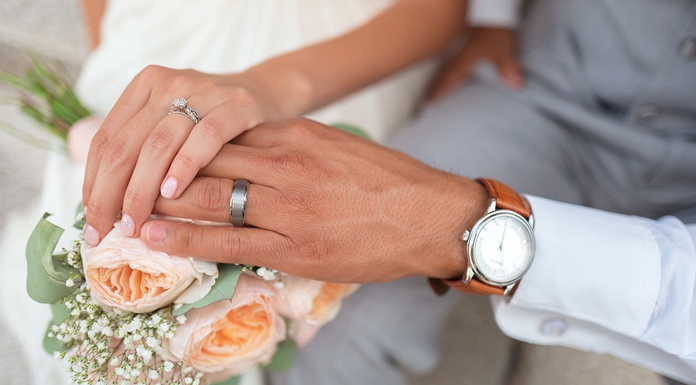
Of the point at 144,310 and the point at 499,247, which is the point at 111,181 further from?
the point at 499,247

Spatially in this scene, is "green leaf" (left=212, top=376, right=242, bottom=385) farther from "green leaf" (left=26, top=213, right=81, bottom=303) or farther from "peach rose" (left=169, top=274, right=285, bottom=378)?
"green leaf" (left=26, top=213, right=81, bottom=303)

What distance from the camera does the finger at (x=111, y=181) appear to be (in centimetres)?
64

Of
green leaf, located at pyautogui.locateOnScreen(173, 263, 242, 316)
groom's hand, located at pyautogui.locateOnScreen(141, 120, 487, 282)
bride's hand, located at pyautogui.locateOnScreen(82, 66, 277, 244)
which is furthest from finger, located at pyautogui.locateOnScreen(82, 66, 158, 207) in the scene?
green leaf, located at pyautogui.locateOnScreen(173, 263, 242, 316)

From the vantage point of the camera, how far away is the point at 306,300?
70 centimetres

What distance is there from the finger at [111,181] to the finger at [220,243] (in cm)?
6

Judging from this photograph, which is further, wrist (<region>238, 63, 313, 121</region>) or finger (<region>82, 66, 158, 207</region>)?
wrist (<region>238, 63, 313, 121</region>)

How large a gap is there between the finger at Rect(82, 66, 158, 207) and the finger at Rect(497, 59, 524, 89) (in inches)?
36.2

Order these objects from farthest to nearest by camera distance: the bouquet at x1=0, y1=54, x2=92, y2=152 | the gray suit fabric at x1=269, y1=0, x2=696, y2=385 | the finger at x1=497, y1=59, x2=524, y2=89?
1. the finger at x1=497, y1=59, x2=524, y2=89
2. the gray suit fabric at x1=269, y1=0, x2=696, y2=385
3. the bouquet at x1=0, y1=54, x2=92, y2=152

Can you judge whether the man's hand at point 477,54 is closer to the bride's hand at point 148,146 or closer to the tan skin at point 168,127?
the tan skin at point 168,127

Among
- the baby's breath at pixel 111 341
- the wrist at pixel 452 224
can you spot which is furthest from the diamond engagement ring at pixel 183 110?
the wrist at pixel 452 224

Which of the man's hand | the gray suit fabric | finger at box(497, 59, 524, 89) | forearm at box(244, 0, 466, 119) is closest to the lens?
forearm at box(244, 0, 466, 119)

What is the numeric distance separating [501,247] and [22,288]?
0.68 metres

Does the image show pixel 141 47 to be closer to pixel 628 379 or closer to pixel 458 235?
pixel 458 235

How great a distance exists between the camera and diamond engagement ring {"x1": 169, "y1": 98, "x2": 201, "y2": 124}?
0.68m
